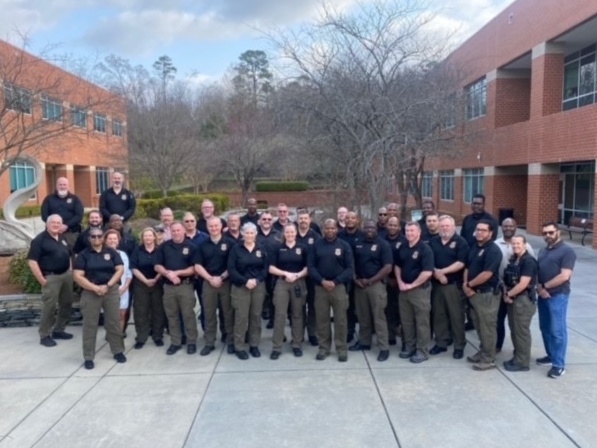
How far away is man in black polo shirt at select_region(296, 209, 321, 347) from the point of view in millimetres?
6988

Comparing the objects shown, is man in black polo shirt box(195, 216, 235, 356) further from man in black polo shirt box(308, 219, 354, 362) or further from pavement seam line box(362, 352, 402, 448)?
pavement seam line box(362, 352, 402, 448)

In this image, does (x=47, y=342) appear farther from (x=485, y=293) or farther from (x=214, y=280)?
(x=485, y=293)

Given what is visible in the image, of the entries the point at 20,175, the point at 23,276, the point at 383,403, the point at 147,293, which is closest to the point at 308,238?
the point at 147,293

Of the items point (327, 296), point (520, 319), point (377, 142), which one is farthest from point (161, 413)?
point (377, 142)

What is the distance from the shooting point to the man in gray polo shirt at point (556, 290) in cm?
581

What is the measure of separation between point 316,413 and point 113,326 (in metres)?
3.00

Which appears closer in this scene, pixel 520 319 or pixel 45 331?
pixel 520 319

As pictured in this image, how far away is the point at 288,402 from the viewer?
17.3ft

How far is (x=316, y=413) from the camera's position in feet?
16.4

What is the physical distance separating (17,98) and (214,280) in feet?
31.8

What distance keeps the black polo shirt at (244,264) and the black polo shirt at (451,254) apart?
7.24 feet

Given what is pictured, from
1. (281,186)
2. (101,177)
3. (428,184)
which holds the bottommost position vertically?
(281,186)

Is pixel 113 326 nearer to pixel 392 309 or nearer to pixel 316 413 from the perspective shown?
pixel 316 413

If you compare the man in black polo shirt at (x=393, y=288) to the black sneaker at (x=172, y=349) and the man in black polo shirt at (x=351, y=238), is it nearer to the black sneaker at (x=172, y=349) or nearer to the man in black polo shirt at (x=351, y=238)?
the man in black polo shirt at (x=351, y=238)
